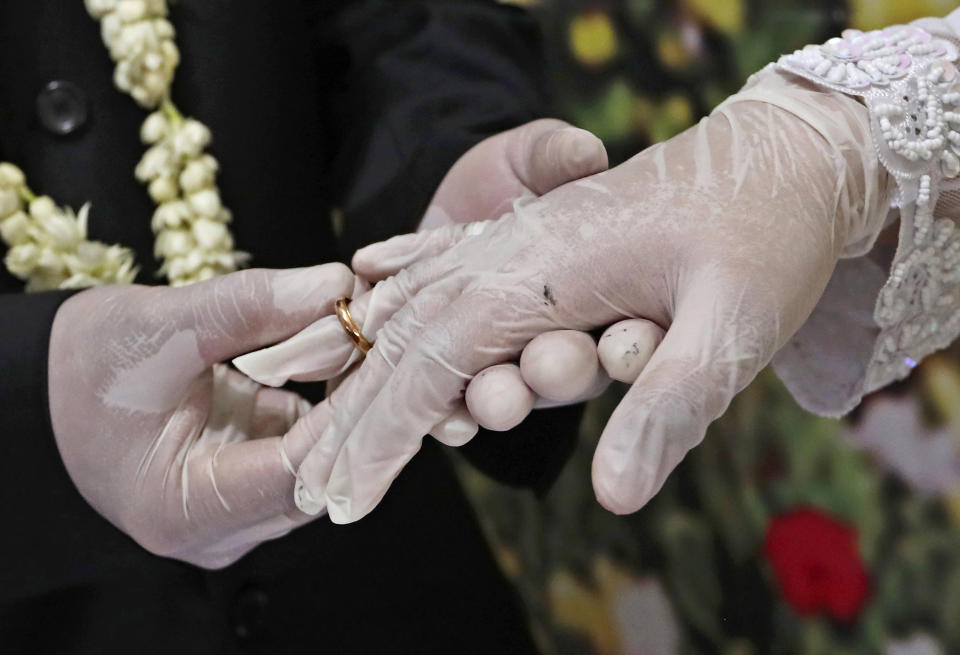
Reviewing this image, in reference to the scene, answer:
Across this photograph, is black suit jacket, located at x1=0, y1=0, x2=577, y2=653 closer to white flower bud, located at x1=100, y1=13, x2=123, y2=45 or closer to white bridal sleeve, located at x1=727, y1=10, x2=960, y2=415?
white flower bud, located at x1=100, y1=13, x2=123, y2=45

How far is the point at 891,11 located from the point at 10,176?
2.23 feet

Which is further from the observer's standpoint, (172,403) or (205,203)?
(205,203)

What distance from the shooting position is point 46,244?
0.55 meters

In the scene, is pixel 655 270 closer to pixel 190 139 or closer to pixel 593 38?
pixel 190 139

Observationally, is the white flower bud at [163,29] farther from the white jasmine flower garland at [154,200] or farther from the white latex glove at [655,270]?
the white latex glove at [655,270]

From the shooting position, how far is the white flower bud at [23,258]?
0.55m

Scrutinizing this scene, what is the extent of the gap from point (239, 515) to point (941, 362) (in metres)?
0.56

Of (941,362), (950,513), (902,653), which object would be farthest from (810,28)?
→ (902,653)

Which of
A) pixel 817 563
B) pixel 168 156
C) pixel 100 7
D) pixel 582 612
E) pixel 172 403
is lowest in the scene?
pixel 582 612

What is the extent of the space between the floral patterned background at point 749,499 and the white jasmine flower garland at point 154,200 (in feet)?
1.39

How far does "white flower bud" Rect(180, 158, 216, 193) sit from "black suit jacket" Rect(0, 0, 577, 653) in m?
0.03

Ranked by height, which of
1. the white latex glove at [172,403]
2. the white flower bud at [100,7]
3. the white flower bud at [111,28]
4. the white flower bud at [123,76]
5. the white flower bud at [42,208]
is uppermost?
the white flower bud at [100,7]

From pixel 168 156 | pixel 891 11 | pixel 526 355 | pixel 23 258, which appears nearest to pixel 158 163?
pixel 168 156

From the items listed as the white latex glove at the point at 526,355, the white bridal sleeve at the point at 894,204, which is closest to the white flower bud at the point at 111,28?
the white latex glove at the point at 526,355
